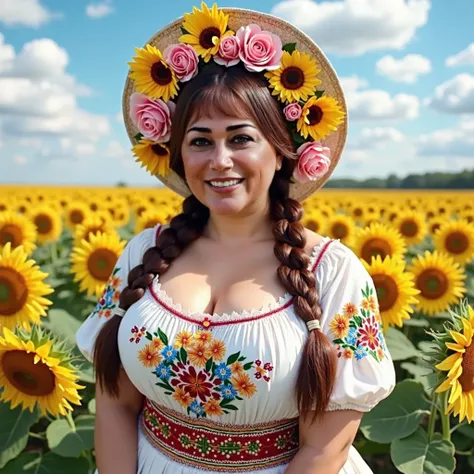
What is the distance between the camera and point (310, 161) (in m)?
2.43

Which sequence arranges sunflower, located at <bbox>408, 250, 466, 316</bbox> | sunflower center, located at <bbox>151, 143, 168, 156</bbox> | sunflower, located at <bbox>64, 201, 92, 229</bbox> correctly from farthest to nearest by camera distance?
sunflower, located at <bbox>64, 201, 92, 229</bbox> → sunflower, located at <bbox>408, 250, 466, 316</bbox> → sunflower center, located at <bbox>151, 143, 168, 156</bbox>

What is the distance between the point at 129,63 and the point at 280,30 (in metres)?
0.62

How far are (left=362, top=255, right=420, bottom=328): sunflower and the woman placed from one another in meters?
1.58

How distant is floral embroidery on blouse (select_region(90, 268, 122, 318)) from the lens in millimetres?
2492

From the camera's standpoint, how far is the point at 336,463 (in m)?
2.13

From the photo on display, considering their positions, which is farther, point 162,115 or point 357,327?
point 162,115

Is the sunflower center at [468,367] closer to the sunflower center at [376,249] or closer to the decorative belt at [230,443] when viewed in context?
the decorative belt at [230,443]

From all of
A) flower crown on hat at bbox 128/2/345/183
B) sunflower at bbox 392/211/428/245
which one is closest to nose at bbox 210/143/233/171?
flower crown on hat at bbox 128/2/345/183

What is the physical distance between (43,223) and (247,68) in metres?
5.30

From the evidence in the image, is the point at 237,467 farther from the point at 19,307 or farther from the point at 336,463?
the point at 19,307

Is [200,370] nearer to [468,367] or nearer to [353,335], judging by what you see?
[353,335]

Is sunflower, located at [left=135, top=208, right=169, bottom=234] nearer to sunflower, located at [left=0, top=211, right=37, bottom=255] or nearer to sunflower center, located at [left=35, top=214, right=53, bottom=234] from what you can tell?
sunflower, located at [left=0, top=211, right=37, bottom=255]

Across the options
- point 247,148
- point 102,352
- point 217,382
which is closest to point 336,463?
point 217,382

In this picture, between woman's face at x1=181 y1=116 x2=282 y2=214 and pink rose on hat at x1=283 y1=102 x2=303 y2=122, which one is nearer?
woman's face at x1=181 y1=116 x2=282 y2=214
